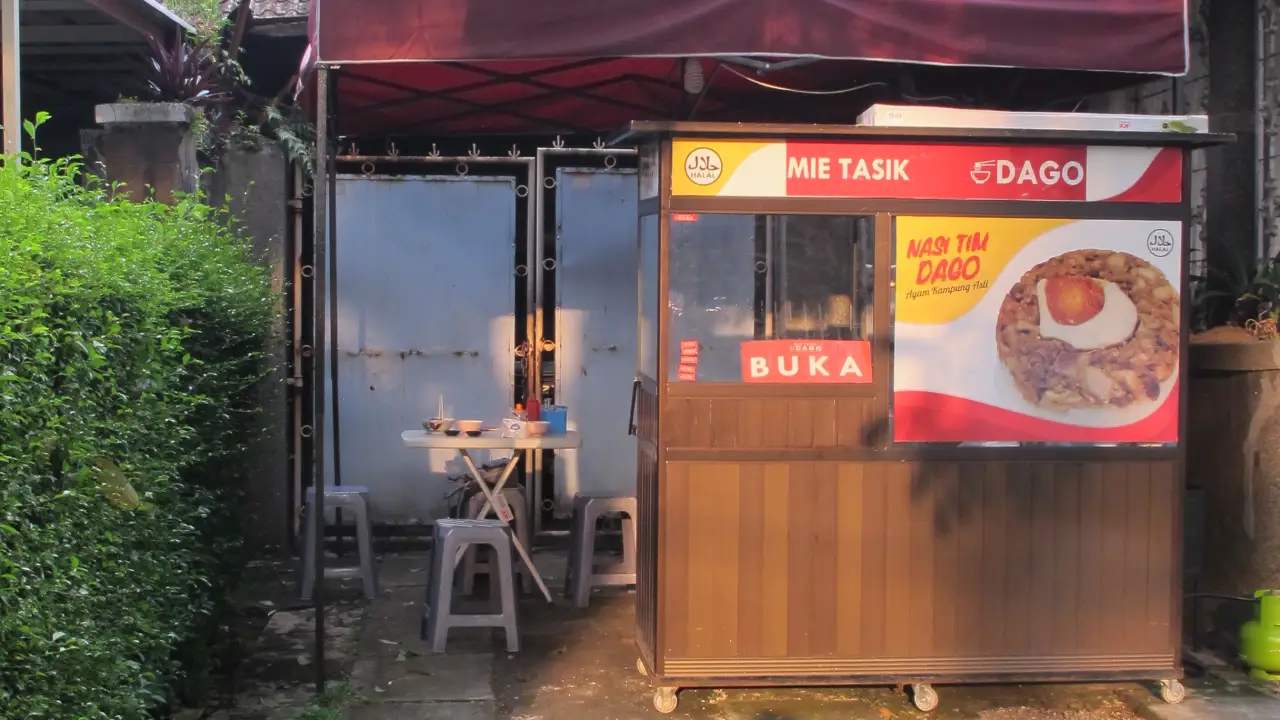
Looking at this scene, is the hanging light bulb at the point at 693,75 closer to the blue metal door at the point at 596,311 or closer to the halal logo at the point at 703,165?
the halal logo at the point at 703,165

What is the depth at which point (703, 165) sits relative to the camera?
4914 millimetres

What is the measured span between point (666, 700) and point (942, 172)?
256 centimetres

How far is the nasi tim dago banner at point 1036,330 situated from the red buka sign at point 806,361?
16 cm

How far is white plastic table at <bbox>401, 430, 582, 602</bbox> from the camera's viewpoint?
6281 millimetres

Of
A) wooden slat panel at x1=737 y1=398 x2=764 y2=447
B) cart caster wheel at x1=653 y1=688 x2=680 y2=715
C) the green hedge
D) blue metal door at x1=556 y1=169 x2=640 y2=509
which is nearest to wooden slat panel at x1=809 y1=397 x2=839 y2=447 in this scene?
wooden slat panel at x1=737 y1=398 x2=764 y2=447

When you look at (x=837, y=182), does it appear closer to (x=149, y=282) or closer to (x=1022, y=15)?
(x=1022, y=15)

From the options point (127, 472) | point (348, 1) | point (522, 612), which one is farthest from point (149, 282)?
point (522, 612)

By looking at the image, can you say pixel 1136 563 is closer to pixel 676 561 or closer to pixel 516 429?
pixel 676 561

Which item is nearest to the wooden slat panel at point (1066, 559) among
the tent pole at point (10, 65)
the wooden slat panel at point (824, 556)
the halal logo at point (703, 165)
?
the wooden slat panel at point (824, 556)

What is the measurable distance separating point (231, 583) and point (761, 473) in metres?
2.70

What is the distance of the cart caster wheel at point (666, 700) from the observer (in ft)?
16.8

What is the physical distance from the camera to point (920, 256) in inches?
198

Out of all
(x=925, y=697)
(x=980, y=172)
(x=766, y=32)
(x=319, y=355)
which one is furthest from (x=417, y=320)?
(x=925, y=697)

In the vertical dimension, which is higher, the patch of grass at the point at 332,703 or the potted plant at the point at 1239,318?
the potted plant at the point at 1239,318
